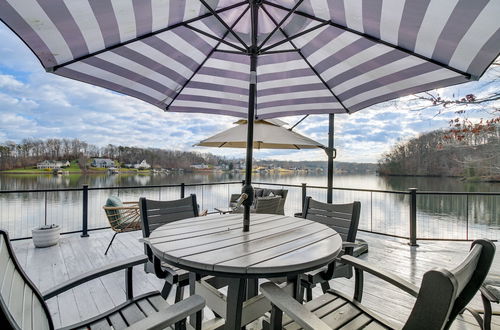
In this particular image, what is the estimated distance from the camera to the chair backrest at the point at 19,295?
33.0 inches

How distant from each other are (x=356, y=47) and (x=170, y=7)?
65.5 inches

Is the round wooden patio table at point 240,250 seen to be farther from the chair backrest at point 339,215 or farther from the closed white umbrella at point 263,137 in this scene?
the closed white umbrella at point 263,137

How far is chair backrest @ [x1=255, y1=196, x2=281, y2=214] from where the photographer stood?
3904 mm

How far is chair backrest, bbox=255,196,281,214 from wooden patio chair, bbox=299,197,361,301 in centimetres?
131

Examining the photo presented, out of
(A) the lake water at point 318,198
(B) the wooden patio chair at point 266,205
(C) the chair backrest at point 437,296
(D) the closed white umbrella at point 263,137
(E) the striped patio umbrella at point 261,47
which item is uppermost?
(E) the striped patio umbrella at point 261,47

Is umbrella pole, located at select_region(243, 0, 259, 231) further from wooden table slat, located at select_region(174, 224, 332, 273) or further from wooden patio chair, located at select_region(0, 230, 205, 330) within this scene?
wooden patio chair, located at select_region(0, 230, 205, 330)

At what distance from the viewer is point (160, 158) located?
13672mm

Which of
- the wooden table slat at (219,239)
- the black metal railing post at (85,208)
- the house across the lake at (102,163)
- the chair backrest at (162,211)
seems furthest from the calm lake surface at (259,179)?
the wooden table slat at (219,239)

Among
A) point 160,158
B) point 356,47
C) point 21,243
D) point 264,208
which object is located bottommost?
point 21,243

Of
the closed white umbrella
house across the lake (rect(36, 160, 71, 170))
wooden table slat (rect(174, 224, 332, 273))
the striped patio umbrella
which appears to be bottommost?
wooden table slat (rect(174, 224, 332, 273))

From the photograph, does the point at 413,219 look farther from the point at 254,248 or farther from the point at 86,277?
the point at 86,277

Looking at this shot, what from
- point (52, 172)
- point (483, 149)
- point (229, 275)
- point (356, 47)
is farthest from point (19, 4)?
point (52, 172)

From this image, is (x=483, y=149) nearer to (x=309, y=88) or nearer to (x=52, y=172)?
(x=309, y=88)

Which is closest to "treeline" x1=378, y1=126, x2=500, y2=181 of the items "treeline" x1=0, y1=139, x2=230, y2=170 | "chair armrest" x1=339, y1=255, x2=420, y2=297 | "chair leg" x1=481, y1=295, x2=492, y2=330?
"chair leg" x1=481, y1=295, x2=492, y2=330
